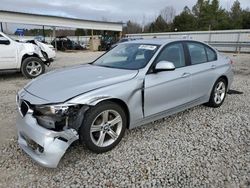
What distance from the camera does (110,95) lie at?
2977 millimetres

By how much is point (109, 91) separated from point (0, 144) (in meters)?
1.84

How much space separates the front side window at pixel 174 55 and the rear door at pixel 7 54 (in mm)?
5851

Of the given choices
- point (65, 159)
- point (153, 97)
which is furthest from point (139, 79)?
point (65, 159)

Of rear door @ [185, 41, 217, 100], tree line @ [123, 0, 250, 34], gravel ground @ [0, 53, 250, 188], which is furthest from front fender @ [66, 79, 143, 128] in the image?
tree line @ [123, 0, 250, 34]

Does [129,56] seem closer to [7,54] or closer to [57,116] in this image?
[57,116]

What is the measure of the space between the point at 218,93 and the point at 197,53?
3.64 ft

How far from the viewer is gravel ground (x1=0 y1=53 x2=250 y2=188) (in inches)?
102

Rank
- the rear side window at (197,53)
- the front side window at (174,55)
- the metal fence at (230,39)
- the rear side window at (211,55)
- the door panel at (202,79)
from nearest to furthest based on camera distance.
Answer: the front side window at (174,55)
the door panel at (202,79)
the rear side window at (197,53)
the rear side window at (211,55)
the metal fence at (230,39)

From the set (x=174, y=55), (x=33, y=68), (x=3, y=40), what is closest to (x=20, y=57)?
(x=33, y=68)

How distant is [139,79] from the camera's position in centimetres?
332

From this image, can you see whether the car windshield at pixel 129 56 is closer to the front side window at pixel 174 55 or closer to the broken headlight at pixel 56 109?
the front side window at pixel 174 55

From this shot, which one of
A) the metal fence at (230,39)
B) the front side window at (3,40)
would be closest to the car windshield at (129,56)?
the front side window at (3,40)

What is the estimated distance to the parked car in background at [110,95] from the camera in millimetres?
2686

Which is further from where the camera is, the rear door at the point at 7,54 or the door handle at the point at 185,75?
the rear door at the point at 7,54
